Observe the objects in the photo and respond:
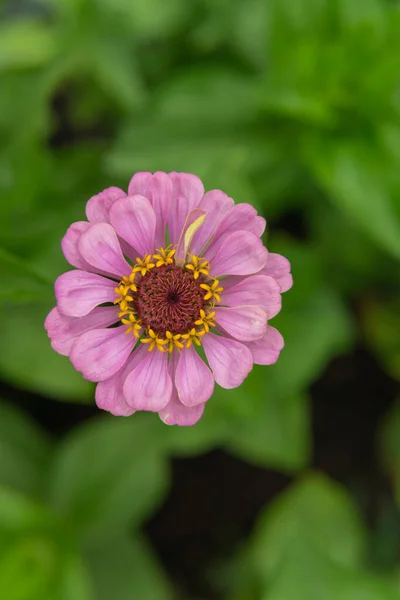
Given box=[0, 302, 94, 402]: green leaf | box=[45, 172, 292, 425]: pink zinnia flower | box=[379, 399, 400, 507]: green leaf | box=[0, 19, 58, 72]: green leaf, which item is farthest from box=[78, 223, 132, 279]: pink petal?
box=[379, 399, 400, 507]: green leaf

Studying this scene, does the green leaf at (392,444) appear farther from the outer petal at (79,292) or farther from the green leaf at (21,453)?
the outer petal at (79,292)

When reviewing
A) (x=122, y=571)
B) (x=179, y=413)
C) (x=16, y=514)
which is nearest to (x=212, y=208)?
(x=179, y=413)

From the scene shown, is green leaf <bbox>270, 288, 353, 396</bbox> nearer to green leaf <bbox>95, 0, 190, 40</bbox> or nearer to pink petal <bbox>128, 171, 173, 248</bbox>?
pink petal <bbox>128, 171, 173, 248</bbox>

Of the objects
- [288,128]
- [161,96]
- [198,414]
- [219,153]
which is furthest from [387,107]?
[198,414]

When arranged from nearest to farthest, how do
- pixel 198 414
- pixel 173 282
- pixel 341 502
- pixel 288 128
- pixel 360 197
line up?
pixel 198 414 < pixel 173 282 < pixel 360 197 < pixel 288 128 < pixel 341 502

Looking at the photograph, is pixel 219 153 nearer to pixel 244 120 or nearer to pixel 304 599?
pixel 244 120

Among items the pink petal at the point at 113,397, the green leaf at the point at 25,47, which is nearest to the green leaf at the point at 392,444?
the pink petal at the point at 113,397
